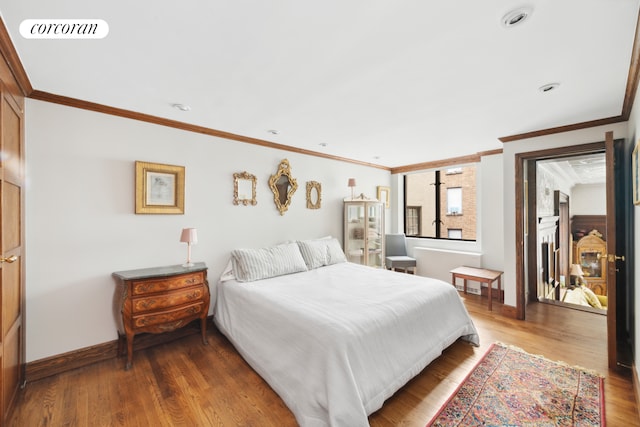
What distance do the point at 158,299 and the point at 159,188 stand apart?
1.15m

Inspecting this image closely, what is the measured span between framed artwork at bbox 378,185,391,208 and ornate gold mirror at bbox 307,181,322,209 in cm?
164

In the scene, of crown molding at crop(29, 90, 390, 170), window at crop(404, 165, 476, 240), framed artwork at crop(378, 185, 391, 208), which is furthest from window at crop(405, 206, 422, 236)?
crown molding at crop(29, 90, 390, 170)

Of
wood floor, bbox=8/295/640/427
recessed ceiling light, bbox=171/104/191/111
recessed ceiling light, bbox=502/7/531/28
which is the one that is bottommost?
wood floor, bbox=8/295/640/427

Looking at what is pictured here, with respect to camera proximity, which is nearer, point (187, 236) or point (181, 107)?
point (181, 107)

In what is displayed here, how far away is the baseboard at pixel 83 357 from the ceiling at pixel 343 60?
227cm

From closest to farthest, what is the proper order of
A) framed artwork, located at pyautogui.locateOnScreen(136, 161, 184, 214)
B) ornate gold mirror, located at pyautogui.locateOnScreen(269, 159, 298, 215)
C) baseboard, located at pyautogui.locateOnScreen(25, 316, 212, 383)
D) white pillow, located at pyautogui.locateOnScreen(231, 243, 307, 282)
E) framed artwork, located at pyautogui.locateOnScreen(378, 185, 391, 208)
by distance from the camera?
baseboard, located at pyautogui.locateOnScreen(25, 316, 212, 383)
framed artwork, located at pyautogui.locateOnScreen(136, 161, 184, 214)
white pillow, located at pyautogui.locateOnScreen(231, 243, 307, 282)
ornate gold mirror, located at pyautogui.locateOnScreen(269, 159, 298, 215)
framed artwork, located at pyautogui.locateOnScreen(378, 185, 391, 208)

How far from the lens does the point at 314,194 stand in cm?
441

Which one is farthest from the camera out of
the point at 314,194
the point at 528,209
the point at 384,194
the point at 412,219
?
the point at 412,219

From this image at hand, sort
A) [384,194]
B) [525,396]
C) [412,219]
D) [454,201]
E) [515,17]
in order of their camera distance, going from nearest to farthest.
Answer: [515,17] → [525,396] → [384,194] → [412,219] → [454,201]

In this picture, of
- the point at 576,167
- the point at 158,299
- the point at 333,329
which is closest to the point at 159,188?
the point at 158,299

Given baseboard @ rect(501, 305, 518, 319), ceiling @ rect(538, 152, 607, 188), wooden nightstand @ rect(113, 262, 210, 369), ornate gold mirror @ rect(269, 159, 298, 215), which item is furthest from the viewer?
ceiling @ rect(538, 152, 607, 188)

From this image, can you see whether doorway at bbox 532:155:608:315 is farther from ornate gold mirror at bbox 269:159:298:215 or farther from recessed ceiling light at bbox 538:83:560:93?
ornate gold mirror at bbox 269:159:298:215

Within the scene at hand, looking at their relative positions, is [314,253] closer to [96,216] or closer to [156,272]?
[156,272]

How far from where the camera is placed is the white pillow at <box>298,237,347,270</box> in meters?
3.70
